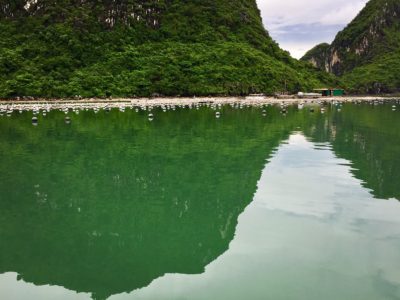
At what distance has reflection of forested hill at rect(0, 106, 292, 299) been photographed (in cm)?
980

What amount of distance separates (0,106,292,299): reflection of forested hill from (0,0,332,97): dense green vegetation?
75856 mm

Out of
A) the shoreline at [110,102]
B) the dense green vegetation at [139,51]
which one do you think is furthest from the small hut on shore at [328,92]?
the shoreline at [110,102]

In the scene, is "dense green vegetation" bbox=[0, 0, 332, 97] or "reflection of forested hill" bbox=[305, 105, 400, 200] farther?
"dense green vegetation" bbox=[0, 0, 332, 97]

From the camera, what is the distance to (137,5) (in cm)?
15212

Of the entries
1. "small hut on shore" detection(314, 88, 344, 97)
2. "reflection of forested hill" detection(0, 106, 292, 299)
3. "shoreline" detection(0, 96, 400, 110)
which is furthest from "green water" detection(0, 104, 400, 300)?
"small hut on shore" detection(314, 88, 344, 97)

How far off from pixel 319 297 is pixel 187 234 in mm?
4329

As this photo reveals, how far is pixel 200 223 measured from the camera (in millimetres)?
12562

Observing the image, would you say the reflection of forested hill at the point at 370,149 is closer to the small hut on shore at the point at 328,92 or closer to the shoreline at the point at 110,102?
the shoreline at the point at 110,102

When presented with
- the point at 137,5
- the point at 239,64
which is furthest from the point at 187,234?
the point at 137,5

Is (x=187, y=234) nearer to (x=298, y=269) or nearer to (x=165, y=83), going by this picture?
(x=298, y=269)

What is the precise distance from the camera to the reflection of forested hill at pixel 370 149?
1748 centimetres

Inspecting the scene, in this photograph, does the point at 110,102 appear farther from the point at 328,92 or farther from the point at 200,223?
the point at 200,223

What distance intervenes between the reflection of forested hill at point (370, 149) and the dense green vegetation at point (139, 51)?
7230 centimetres

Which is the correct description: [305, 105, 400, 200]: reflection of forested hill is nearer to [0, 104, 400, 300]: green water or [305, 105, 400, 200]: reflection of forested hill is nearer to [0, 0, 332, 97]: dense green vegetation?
[0, 104, 400, 300]: green water
